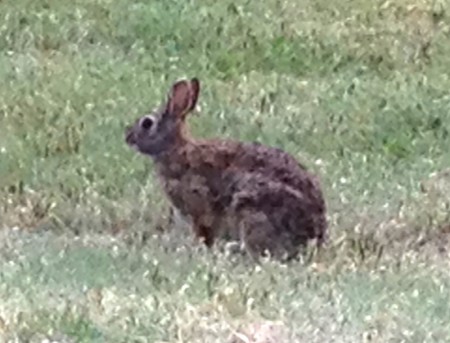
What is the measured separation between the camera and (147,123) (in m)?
9.95

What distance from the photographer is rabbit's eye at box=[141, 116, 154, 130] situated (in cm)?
993

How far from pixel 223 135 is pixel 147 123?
2.30 m

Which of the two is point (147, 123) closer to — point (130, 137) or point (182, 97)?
point (130, 137)

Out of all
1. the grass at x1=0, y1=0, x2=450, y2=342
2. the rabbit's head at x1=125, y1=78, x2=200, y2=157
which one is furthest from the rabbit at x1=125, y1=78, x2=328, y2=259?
the grass at x1=0, y1=0, x2=450, y2=342

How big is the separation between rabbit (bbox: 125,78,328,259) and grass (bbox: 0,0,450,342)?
0.62 ft

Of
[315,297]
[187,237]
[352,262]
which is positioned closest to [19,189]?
[187,237]

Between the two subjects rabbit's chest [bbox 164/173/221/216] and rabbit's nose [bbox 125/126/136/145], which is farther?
rabbit's nose [bbox 125/126/136/145]

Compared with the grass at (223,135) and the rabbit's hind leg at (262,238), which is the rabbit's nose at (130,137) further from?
the rabbit's hind leg at (262,238)

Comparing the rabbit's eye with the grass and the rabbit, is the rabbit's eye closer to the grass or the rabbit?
the rabbit

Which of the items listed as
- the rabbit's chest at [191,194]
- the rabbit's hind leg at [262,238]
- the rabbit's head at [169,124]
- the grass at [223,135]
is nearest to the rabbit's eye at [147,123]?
the rabbit's head at [169,124]

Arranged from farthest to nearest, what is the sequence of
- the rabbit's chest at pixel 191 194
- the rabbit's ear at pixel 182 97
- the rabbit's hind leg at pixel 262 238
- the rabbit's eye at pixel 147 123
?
1. the rabbit's eye at pixel 147 123
2. the rabbit's ear at pixel 182 97
3. the rabbit's chest at pixel 191 194
4. the rabbit's hind leg at pixel 262 238

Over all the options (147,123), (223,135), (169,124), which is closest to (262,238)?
(169,124)

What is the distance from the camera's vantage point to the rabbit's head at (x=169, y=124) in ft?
32.0

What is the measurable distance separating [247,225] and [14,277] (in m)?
1.43
